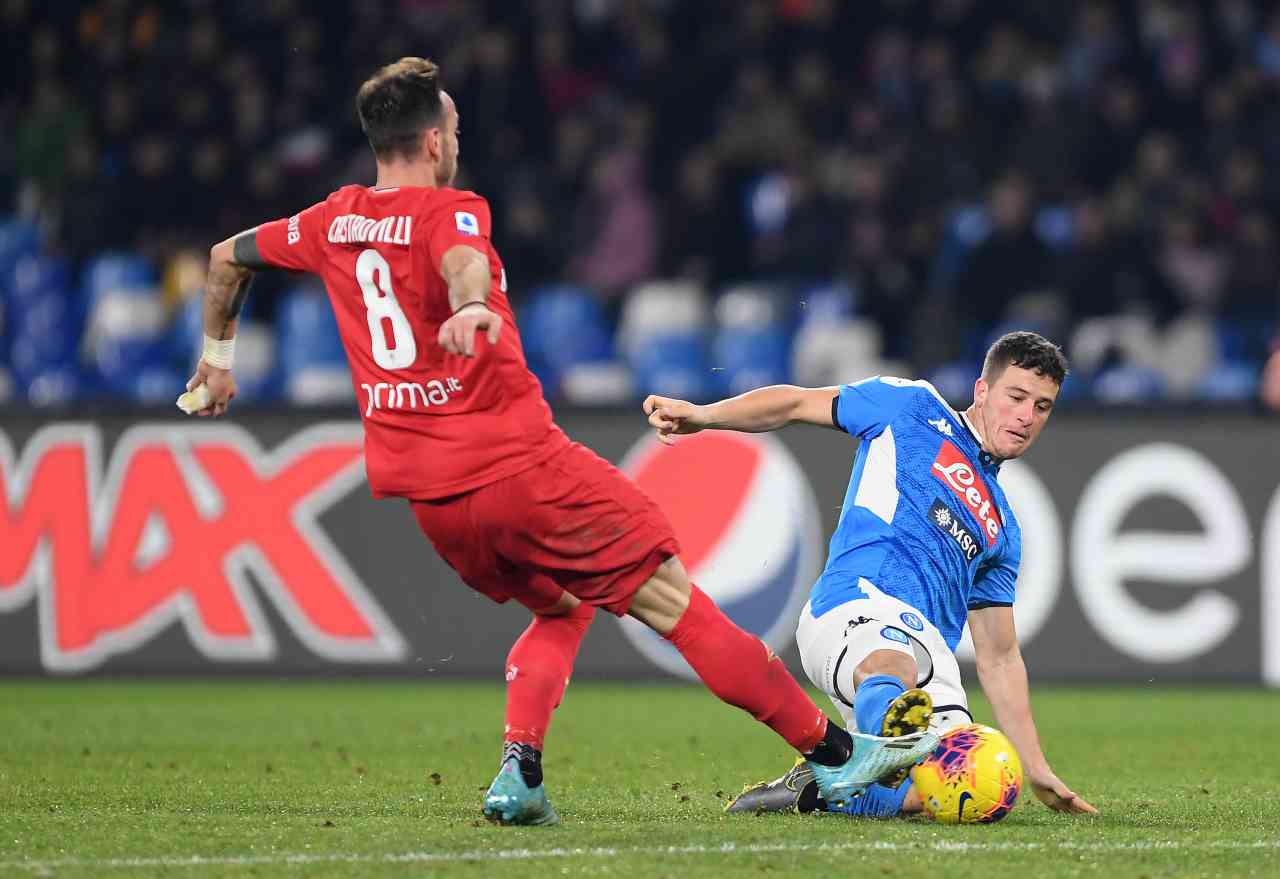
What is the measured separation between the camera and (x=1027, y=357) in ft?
20.6

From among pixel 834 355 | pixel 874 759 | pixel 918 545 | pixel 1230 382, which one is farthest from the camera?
pixel 834 355

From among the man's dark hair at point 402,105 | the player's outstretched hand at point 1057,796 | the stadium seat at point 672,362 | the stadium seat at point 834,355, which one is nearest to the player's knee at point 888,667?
the player's outstretched hand at point 1057,796

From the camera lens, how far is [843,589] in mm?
6211

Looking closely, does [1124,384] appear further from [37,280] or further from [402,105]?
[402,105]

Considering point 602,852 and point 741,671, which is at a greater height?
point 741,671

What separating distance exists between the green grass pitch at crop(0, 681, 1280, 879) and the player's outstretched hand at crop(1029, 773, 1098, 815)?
0.07 meters

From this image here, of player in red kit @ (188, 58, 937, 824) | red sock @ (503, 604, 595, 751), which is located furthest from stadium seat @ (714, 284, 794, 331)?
player in red kit @ (188, 58, 937, 824)

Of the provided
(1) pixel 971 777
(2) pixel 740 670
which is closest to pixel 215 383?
(2) pixel 740 670

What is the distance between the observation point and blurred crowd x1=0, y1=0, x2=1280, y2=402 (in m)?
13.8

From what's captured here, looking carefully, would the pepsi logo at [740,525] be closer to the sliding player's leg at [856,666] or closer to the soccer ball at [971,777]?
the sliding player's leg at [856,666]

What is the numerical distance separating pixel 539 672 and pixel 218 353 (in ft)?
4.22

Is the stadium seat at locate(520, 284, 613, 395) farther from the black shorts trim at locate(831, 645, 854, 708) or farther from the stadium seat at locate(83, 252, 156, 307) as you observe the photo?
the black shorts trim at locate(831, 645, 854, 708)

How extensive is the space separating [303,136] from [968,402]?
668 cm

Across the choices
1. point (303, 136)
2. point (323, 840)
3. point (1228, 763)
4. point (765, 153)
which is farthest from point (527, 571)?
point (303, 136)
